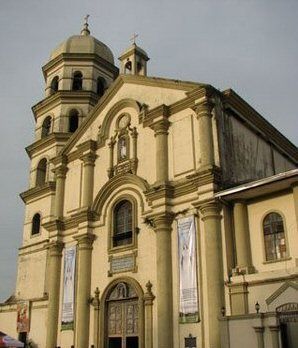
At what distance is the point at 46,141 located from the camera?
31281 millimetres

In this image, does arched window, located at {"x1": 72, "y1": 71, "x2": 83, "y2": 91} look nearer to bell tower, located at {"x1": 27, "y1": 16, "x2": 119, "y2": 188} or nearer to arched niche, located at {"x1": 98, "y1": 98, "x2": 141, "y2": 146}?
bell tower, located at {"x1": 27, "y1": 16, "x2": 119, "y2": 188}

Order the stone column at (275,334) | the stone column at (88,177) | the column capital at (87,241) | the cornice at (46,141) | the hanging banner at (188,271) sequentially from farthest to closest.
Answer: the cornice at (46,141) < the stone column at (88,177) < the column capital at (87,241) < the hanging banner at (188,271) < the stone column at (275,334)

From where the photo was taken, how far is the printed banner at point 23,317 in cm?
2673

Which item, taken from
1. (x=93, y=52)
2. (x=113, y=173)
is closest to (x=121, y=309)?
(x=113, y=173)

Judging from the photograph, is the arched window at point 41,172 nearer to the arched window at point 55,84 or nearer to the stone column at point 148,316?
the arched window at point 55,84

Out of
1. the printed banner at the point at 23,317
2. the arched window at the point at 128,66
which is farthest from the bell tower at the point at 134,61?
the printed banner at the point at 23,317

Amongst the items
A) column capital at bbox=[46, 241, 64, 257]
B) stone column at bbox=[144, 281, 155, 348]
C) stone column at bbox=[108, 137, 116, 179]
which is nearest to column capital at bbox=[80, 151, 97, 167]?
stone column at bbox=[108, 137, 116, 179]

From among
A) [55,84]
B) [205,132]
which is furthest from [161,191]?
[55,84]

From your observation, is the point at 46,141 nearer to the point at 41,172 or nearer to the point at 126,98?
the point at 41,172

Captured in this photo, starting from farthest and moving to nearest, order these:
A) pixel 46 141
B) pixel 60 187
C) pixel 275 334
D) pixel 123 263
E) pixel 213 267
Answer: pixel 46 141 → pixel 60 187 → pixel 123 263 → pixel 213 267 → pixel 275 334

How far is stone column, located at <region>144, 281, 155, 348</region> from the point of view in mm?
20055

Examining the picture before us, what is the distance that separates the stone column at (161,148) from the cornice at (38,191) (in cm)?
877

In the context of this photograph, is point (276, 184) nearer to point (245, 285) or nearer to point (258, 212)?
point (258, 212)

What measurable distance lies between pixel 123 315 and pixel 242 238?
6749 millimetres
